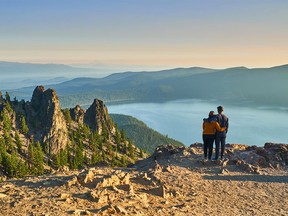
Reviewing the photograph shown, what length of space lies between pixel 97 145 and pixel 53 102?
3122 centimetres

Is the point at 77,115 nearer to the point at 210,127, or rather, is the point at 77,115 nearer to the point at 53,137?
the point at 53,137

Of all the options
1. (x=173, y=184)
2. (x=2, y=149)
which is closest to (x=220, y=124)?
(x=173, y=184)

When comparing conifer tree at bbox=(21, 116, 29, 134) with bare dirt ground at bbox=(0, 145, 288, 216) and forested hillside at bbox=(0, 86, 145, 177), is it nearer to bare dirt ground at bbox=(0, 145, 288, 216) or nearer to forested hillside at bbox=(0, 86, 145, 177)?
forested hillside at bbox=(0, 86, 145, 177)

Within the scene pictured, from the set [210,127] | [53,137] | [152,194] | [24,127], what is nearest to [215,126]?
[210,127]

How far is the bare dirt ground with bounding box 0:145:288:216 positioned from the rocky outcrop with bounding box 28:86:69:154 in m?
123

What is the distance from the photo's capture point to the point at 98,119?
180m

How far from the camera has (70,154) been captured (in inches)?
5133

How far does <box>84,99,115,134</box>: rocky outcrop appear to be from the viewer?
178 metres

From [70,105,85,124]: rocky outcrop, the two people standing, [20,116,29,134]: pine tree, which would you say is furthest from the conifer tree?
the two people standing

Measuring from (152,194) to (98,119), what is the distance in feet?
547

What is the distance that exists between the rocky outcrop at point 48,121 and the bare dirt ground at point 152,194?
12300cm

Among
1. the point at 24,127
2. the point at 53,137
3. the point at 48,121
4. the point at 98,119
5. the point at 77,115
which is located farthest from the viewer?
the point at 98,119

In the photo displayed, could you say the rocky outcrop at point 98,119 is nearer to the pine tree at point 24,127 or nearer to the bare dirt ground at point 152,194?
the pine tree at point 24,127

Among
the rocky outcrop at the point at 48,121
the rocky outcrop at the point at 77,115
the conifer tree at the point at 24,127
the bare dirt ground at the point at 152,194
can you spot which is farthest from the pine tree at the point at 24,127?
the bare dirt ground at the point at 152,194
